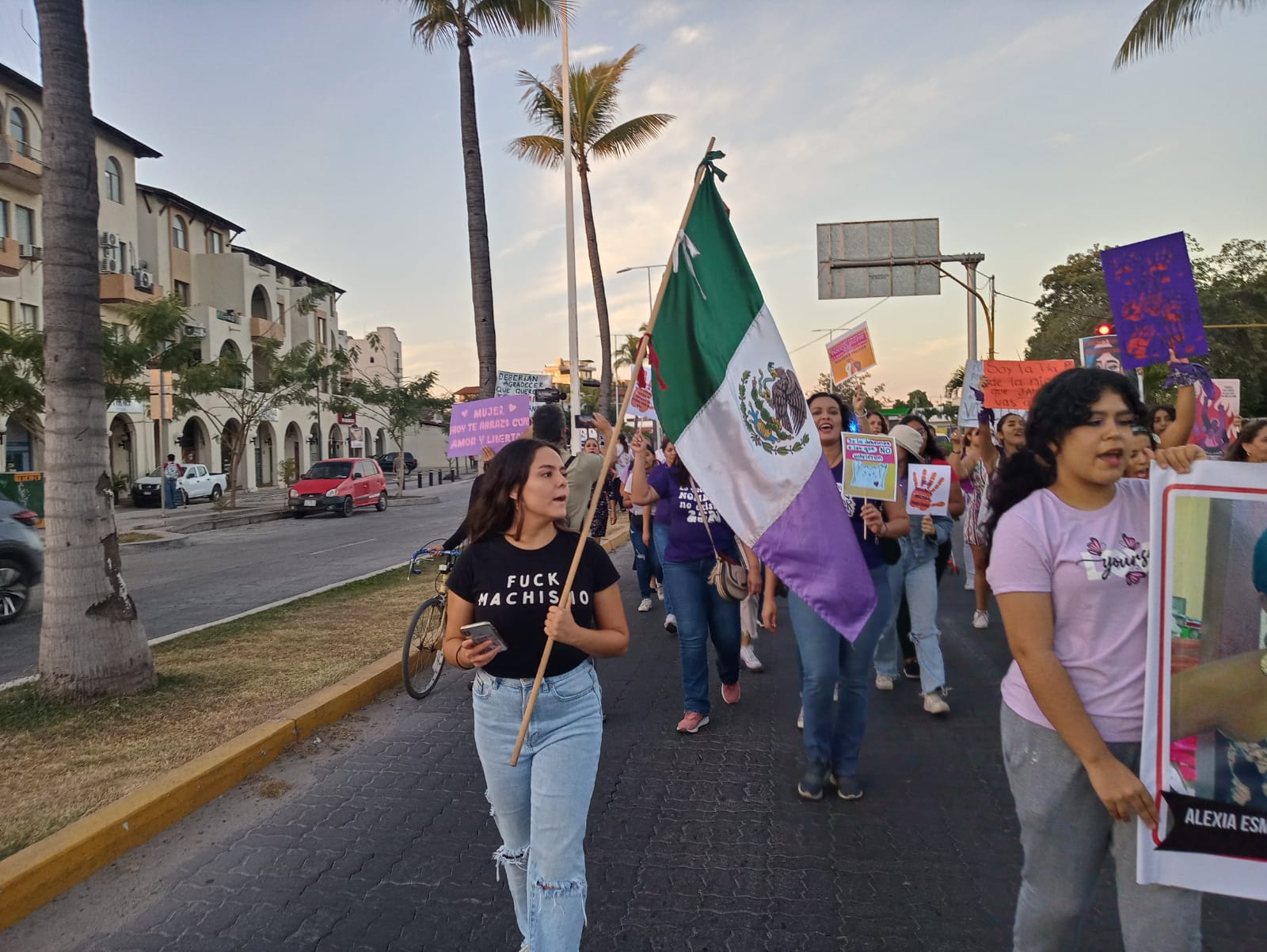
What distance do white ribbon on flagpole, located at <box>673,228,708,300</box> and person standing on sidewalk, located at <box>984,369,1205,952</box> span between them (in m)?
1.61

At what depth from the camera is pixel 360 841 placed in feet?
13.2

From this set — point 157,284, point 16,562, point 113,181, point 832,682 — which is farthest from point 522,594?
point 157,284

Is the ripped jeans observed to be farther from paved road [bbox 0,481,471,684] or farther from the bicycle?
paved road [bbox 0,481,471,684]

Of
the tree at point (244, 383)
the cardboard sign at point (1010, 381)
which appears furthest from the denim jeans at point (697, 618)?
the tree at point (244, 383)

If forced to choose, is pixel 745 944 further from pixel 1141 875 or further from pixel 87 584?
pixel 87 584

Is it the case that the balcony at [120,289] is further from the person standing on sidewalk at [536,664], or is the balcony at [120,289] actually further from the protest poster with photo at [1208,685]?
the protest poster with photo at [1208,685]

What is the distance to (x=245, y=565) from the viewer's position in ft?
48.8

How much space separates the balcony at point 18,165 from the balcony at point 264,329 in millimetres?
15279

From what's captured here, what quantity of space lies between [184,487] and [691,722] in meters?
30.4

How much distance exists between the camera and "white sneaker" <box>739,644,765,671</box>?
7.11 metres

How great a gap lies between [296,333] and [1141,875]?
172 feet

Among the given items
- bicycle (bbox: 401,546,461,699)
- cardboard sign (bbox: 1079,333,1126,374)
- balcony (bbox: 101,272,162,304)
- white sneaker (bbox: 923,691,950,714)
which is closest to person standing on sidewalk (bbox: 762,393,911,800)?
white sneaker (bbox: 923,691,950,714)

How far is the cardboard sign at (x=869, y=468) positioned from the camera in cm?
479

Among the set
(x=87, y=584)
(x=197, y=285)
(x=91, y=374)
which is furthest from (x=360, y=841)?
(x=197, y=285)
